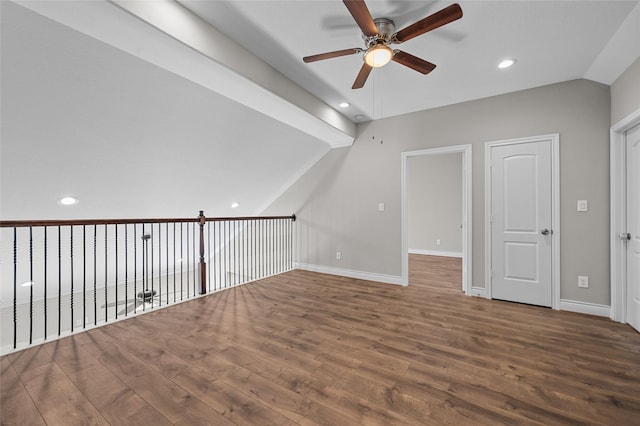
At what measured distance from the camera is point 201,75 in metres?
2.53

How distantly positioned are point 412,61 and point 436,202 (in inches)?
215

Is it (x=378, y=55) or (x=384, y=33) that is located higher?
(x=384, y=33)

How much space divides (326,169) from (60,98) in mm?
3588

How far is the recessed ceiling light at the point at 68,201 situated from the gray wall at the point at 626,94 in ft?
19.8

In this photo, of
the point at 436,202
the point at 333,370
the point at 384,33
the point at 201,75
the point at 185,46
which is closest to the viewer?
the point at 333,370

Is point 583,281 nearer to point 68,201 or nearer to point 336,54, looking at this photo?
point 336,54

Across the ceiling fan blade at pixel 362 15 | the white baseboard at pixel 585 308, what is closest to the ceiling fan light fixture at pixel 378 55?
the ceiling fan blade at pixel 362 15

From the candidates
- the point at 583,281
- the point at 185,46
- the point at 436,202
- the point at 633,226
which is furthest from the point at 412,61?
the point at 436,202

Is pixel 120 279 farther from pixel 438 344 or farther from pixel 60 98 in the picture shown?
pixel 438 344

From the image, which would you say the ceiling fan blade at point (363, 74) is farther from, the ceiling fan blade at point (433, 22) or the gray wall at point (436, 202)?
the gray wall at point (436, 202)

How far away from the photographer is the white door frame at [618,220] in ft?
9.03

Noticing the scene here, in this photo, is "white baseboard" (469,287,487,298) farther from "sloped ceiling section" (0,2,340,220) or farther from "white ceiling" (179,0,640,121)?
"sloped ceiling section" (0,2,340,220)

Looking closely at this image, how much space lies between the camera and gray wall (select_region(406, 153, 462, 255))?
6742 millimetres

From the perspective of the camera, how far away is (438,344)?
229cm
